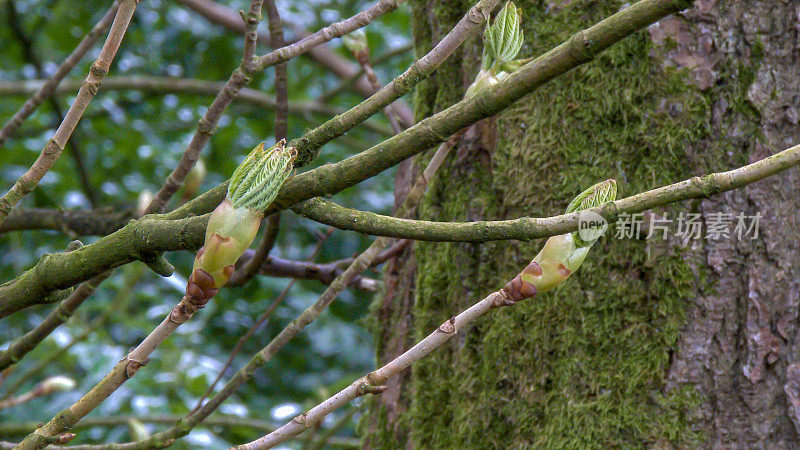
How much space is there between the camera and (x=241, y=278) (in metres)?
1.70

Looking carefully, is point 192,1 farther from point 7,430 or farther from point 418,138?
point 418,138

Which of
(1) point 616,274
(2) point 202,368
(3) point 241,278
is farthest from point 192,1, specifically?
(1) point 616,274

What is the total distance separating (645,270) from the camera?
1.16 m

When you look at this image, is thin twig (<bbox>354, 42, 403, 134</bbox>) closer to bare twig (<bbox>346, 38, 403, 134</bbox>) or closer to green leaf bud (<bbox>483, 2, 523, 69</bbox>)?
bare twig (<bbox>346, 38, 403, 134</bbox>)

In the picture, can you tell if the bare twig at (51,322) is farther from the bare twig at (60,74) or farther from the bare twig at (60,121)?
the bare twig at (60,121)

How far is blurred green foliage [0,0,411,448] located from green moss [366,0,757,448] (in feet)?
4.11

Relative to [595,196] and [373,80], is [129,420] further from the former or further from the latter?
[595,196]

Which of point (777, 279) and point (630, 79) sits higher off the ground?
point (630, 79)

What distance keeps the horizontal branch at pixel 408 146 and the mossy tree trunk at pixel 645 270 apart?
524 millimetres

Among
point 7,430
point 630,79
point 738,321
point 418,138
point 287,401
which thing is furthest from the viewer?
point 287,401

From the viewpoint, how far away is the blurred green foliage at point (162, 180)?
2.66 metres


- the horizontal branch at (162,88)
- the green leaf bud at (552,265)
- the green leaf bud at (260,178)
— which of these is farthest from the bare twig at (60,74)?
the horizontal branch at (162,88)

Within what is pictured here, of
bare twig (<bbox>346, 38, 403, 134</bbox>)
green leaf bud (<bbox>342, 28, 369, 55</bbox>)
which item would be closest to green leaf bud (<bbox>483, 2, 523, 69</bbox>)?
bare twig (<bbox>346, 38, 403, 134</bbox>)

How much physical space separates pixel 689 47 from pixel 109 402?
5.95ft
